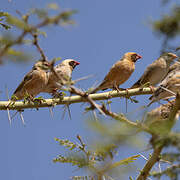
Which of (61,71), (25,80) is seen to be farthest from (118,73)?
(25,80)

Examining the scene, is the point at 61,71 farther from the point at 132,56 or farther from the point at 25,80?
the point at 132,56

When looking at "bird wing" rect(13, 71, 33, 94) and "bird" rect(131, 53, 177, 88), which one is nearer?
"bird wing" rect(13, 71, 33, 94)

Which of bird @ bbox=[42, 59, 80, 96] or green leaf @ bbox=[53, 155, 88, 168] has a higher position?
bird @ bbox=[42, 59, 80, 96]

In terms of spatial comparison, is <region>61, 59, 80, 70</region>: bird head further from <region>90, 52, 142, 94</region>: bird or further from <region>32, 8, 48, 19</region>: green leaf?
<region>32, 8, 48, 19</region>: green leaf

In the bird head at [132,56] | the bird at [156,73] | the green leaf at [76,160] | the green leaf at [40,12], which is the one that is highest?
the bird head at [132,56]

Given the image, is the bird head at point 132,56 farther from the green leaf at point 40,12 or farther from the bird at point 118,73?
the green leaf at point 40,12

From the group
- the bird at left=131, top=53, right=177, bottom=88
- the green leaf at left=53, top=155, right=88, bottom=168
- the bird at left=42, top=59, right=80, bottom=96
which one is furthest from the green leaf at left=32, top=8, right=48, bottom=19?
the bird at left=131, top=53, right=177, bottom=88

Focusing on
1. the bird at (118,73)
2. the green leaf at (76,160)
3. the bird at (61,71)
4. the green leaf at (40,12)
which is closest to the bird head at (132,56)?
the bird at (118,73)

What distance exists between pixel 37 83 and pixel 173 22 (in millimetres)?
5654

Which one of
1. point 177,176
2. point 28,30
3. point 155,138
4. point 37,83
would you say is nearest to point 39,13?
point 28,30

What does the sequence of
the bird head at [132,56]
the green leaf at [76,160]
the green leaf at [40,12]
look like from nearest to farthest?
the green leaf at [40,12] → the green leaf at [76,160] → the bird head at [132,56]

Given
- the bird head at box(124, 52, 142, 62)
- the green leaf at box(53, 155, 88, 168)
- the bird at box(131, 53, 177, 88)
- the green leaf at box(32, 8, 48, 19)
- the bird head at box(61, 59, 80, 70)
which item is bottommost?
the green leaf at box(53, 155, 88, 168)

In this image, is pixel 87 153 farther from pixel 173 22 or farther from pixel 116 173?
pixel 173 22

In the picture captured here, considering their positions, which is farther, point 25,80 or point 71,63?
point 71,63
